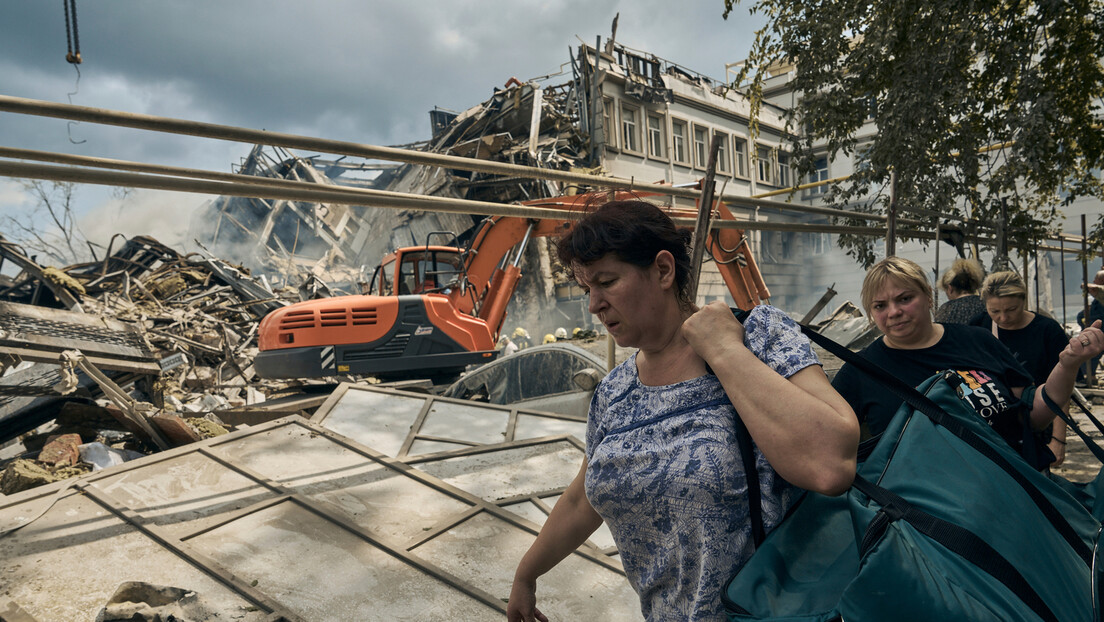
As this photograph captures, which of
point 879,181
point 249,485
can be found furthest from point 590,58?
point 249,485

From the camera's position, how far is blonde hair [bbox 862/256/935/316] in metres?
2.69

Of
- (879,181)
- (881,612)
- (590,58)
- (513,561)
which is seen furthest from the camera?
(590,58)

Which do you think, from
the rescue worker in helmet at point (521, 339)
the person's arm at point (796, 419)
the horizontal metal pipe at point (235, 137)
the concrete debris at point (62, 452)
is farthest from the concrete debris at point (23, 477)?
the rescue worker in helmet at point (521, 339)

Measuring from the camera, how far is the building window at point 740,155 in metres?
30.4

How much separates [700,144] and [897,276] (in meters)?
26.6

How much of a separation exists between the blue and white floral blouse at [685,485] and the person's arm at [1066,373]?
189 cm

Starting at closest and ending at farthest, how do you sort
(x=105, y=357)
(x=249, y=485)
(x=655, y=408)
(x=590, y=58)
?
(x=655, y=408)
(x=249, y=485)
(x=105, y=357)
(x=590, y=58)

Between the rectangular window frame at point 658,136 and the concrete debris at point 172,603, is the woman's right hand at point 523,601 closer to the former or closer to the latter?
the concrete debris at point 172,603

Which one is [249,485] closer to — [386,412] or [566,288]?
[386,412]

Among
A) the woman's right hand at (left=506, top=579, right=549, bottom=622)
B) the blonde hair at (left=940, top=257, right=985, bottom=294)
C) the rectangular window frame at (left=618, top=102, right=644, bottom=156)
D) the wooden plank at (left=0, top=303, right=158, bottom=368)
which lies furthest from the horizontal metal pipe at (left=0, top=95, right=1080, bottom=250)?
the rectangular window frame at (left=618, top=102, right=644, bottom=156)

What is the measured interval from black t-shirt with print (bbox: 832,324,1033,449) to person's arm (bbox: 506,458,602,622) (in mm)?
1281

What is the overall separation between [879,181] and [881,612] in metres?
8.01

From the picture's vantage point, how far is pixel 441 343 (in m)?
8.76

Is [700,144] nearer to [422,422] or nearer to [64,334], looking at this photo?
[422,422]
